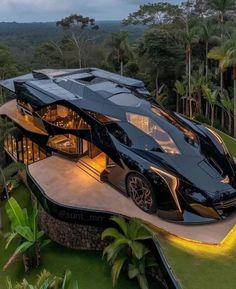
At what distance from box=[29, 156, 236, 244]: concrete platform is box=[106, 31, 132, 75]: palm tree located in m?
19.1

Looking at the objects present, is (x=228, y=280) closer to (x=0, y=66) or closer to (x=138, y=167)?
(x=138, y=167)

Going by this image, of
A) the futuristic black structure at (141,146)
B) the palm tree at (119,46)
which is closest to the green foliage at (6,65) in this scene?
the palm tree at (119,46)

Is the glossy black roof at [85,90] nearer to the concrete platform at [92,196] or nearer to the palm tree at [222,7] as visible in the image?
the concrete platform at [92,196]

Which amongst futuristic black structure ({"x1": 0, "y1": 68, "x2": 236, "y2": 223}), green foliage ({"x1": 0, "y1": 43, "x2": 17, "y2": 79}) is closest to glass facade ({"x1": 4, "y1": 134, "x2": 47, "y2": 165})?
futuristic black structure ({"x1": 0, "y1": 68, "x2": 236, "y2": 223})

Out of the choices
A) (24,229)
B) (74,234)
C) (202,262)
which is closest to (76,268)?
(74,234)

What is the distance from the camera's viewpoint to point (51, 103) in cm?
1802

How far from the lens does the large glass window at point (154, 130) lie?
549 inches

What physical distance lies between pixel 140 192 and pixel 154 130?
2516 millimetres

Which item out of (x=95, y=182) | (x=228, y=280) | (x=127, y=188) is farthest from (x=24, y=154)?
(x=228, y=280)

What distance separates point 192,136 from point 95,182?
A: 4.34 metres

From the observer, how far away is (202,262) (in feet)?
35.5

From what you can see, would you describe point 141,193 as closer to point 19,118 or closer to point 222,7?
point 19,118

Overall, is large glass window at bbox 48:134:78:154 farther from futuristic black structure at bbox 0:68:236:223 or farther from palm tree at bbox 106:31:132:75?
palm tree at bbox 106:31:132:75

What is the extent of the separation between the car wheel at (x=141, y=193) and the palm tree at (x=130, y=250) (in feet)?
4.80
